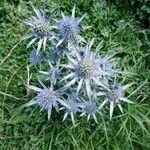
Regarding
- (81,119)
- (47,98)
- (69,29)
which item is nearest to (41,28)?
(69,29)

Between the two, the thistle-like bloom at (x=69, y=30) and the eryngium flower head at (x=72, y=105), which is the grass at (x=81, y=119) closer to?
the eryngium flower head at (x=72, y=105)

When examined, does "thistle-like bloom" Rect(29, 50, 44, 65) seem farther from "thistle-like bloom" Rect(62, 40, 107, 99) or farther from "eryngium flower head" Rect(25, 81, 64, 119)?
"thistle-like bloom" Rect(62, 40, 107, 99)

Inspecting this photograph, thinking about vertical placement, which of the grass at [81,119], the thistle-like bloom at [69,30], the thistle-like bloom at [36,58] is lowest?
the grass at [81,119]

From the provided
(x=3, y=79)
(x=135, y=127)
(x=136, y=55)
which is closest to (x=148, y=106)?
(x=135, y=127)

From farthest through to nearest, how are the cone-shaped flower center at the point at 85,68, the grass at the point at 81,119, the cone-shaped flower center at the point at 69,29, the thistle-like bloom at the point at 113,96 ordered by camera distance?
the grass at the point at 81,119
the thistle-like bloom at the point at 113,96
the cone-shaped flower center at the point at 69,29
the cone-shaped flower center at the point at 85,68

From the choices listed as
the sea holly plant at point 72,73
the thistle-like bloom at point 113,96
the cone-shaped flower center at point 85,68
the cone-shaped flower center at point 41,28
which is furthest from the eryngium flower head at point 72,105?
the cone-shaped flower center at point 41,28

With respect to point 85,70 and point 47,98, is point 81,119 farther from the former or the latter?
point 85,70
